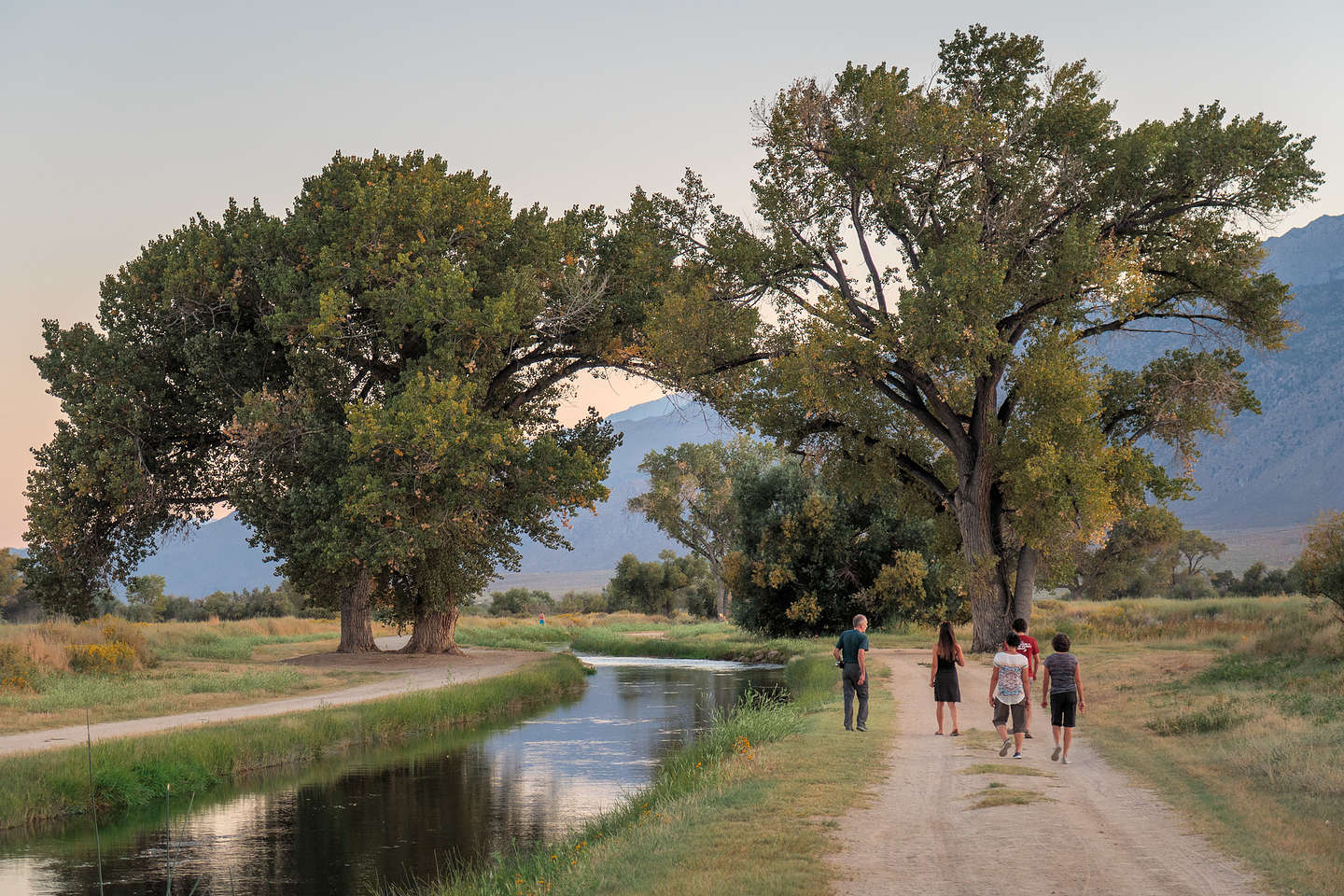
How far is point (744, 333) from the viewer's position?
113ft

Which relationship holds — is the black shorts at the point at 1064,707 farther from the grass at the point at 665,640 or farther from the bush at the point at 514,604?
the bush at the point at 514,604

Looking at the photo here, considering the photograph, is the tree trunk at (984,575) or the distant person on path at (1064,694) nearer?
the distant person on path at (1064,694)

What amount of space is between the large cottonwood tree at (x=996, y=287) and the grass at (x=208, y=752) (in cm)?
1270

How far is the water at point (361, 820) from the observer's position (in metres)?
13.8

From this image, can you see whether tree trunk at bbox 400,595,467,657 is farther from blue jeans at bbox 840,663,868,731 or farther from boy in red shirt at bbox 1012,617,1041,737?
boy in red shirt at bbox 1012,617,1041,737

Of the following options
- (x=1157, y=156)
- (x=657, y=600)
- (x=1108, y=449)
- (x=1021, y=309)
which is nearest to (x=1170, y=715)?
(x=1108, y=449)

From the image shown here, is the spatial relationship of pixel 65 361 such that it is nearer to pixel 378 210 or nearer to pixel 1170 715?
pixel 378 210

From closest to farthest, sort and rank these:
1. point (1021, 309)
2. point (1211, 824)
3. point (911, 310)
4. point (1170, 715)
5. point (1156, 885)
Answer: point (1156, 885), point (1211, 824), point (1170, 715), point (911, 310), point (1021, 309)

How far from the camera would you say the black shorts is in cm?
1555

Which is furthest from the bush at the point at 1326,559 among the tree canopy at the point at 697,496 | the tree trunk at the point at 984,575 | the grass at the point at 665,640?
the tree canopy at the point at 697,496

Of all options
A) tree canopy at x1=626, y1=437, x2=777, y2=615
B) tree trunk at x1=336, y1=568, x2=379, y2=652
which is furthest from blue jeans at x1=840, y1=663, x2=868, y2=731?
tree canopy at x1=626, y1=437, x2=777, y2=615

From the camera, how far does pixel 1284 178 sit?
3116 cm

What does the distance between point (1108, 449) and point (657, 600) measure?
7660 centimetres

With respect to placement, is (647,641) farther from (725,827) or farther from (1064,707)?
(725,827)
